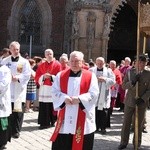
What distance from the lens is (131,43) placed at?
27375 mm

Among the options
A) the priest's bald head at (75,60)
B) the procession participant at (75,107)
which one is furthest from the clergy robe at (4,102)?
the priest's bald head at (75,60)

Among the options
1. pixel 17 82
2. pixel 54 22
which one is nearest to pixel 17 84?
pixel 17 82

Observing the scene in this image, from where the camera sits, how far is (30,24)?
24.3 metres

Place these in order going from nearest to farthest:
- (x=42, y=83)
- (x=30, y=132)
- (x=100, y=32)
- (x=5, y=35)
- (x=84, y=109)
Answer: (x=84, y=109) → (x=30, y=132) → (x=42, y=83) → (x=100, y=32) → (x=5, y=35)

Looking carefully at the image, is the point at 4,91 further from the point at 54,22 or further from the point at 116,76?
the point at 54,22

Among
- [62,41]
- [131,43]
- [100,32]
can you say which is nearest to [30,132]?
[100,32]

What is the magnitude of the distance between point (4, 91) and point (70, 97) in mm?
1932

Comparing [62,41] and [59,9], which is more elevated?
[59,9]

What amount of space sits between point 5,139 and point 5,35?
1660 cm

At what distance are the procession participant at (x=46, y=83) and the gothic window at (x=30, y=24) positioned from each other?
45.3ft

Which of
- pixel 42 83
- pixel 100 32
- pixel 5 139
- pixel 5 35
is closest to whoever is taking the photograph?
pixel 5 139

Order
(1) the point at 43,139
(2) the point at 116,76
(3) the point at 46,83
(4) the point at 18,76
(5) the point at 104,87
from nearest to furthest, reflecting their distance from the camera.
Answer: (4) the point at 18,76, (1) the point at 43,139, (5) the point at 104,87, (3) the point at 46,83, (2) the point at 116,76

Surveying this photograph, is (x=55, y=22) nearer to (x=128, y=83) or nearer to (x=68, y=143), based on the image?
(x=128, y=83)

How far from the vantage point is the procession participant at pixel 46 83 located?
10633 millimetres
